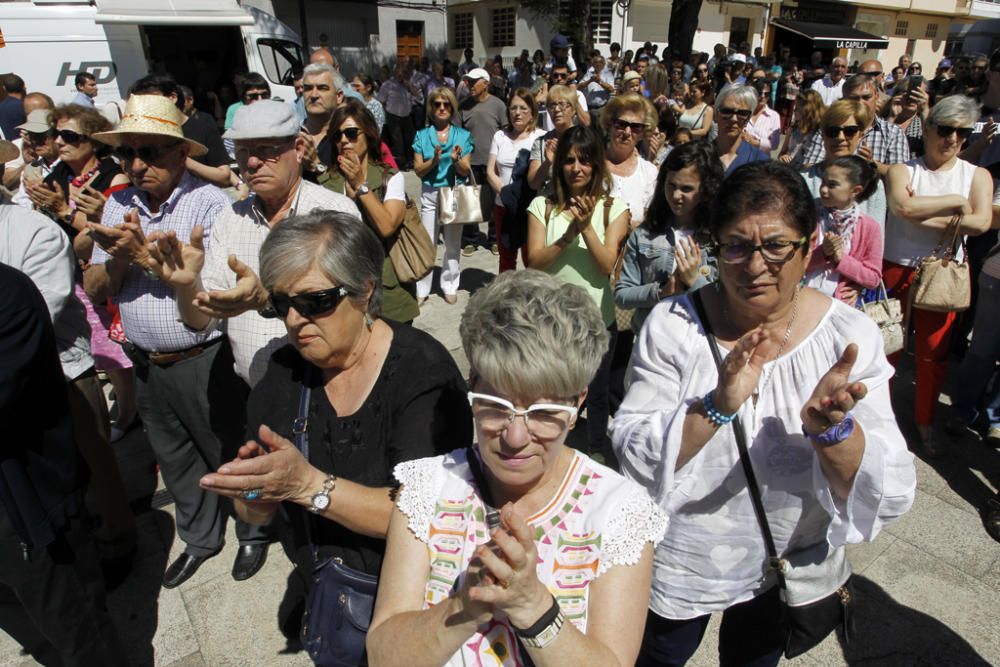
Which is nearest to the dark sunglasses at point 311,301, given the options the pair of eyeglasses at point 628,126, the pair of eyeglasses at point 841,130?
the pair of eyeglasses at point 628,126

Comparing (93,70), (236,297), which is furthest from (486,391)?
(93,70)

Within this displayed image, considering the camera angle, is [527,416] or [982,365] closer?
[527,416]

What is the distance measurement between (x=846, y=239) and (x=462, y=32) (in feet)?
99.2

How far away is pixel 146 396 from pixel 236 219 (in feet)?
3.25

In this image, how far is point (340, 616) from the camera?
174cm

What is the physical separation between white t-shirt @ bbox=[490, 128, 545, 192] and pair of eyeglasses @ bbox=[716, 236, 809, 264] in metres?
4.20

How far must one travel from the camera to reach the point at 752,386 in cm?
150

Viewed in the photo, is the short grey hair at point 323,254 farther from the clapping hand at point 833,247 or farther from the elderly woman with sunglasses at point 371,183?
the clapping hand at point 833,247

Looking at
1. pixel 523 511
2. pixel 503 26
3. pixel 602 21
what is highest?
pixel 602 21

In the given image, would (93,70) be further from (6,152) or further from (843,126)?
(843,126)

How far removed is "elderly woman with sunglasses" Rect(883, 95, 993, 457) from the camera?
3.52 metres

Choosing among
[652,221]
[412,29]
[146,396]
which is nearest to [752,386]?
[652,221]

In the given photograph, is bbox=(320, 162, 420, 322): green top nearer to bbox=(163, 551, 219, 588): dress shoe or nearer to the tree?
bbox=(163, 551, 219, 588): dress shoe

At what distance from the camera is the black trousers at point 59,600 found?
2.01 meters
